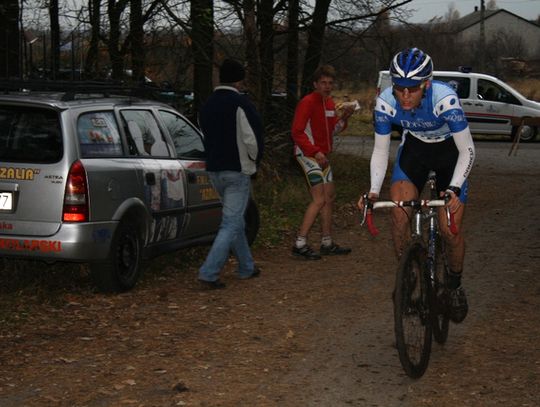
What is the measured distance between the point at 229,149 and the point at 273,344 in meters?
2.45

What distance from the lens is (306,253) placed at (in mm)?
10672

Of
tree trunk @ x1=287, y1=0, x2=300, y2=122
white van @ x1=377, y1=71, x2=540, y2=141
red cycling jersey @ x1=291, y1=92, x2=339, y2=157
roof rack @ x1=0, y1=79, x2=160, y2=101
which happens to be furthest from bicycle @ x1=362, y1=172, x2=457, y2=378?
white van @ x1=377, y1=71, x2=540, y2=141

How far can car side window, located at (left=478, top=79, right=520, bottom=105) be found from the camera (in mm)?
30828

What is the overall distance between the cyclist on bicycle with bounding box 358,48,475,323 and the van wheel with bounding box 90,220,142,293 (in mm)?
2707

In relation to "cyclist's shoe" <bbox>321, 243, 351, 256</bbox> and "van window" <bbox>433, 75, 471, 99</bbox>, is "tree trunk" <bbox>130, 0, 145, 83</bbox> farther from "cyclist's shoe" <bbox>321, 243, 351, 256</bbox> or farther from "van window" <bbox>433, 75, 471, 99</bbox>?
"van window" <bbox>433, 75, 471, 99</bbox>

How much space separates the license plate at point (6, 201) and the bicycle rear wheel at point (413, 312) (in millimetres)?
3448

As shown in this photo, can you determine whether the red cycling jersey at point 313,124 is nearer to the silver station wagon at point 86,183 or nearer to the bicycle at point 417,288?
the silver station wagon at point 86,183

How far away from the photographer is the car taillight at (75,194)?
26.3 ft

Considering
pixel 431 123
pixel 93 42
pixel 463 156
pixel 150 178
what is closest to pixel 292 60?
pixel 93 42

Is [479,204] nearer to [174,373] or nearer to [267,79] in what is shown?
[267,79]

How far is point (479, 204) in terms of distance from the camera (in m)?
15.8

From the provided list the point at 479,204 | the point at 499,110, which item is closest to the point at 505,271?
the point at 479,204

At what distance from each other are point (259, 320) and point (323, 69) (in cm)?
349

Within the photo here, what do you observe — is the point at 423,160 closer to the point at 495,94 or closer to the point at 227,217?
the point at 227,217
